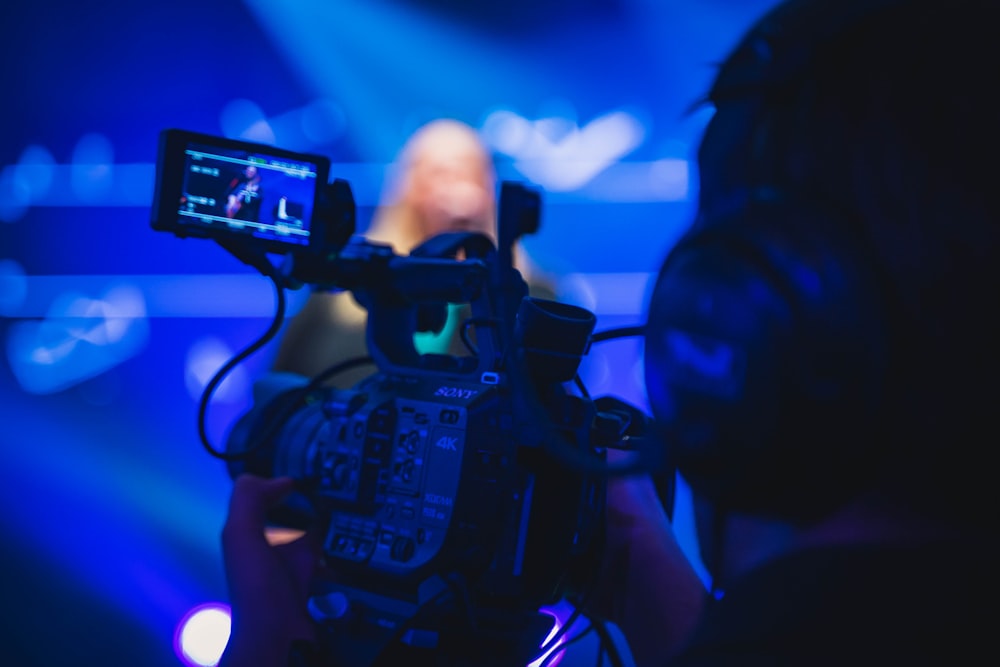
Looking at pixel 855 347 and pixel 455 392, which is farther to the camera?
pixel 455 392

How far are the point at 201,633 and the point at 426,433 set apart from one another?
2.21 metres

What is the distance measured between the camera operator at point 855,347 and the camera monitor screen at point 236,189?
1.60ft

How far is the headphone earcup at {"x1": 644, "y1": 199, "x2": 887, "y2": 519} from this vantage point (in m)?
0.41

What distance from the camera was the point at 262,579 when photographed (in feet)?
2.64

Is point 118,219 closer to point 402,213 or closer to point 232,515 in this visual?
point 402,213

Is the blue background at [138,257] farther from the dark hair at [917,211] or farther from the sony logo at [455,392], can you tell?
the dark hair at [917,211]

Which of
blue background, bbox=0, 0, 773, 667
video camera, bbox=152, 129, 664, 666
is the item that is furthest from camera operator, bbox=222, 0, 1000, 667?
blue background, bbox=0, 0, 773, 667

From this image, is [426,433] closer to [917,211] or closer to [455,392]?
[455,392]

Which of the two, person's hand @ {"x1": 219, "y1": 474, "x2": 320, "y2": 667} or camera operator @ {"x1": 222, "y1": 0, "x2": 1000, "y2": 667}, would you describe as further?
person's hand @ {"x1": 219, "y1": 474, "x2": 320, "y2": 667}

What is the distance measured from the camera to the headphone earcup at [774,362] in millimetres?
410

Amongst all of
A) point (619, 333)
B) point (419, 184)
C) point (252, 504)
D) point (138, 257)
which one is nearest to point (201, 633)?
point (138, 257)

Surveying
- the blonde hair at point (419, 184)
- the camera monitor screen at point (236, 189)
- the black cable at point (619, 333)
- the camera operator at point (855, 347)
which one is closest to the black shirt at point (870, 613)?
the camera operator at point (855, 347)

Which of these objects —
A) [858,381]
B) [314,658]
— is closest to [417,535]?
[314,658]

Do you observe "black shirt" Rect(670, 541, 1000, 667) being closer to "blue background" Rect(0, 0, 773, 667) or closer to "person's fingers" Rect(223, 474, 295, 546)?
"person's fingers" Rect(223, 474, 295, 546)
